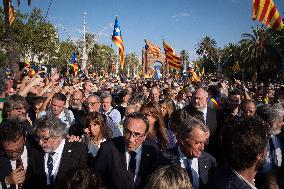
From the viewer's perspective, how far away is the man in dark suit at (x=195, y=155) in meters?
3.16

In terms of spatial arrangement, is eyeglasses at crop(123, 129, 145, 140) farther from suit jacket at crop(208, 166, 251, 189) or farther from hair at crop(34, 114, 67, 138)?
suit jacket at crop(208, 166, 251, 189)

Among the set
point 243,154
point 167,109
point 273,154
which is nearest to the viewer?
point 243,154

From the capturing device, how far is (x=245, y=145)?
2387mm

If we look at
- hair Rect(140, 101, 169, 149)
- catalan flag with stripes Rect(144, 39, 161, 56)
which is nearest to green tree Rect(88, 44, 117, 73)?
catalan flag with stripes Rect(144, 39, 161, 56)

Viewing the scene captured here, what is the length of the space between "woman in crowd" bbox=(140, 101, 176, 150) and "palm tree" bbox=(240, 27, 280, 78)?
48.7 metres

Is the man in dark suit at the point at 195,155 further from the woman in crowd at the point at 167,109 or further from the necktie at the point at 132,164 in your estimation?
the woman in crowd at the point at 167,109

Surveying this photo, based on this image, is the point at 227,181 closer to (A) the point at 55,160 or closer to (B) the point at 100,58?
(A) the point at 55,160

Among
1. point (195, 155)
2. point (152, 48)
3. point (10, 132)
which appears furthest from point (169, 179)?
point (152, 48)

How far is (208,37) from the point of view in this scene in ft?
276

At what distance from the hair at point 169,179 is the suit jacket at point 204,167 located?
2.93 ft

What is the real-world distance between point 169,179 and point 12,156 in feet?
6.37

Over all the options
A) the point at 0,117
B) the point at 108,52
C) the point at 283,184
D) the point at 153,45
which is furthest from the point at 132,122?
the point at 108,52

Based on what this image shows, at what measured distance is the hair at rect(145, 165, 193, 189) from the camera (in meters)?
2.22

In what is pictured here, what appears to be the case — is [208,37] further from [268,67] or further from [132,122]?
[132,122]
